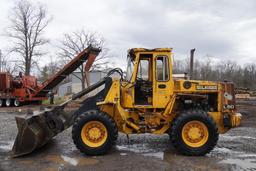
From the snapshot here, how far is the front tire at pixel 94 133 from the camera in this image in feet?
24.1

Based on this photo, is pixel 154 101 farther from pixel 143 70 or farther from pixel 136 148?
pixel 136 148

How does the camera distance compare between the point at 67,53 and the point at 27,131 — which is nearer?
the point at 27,131

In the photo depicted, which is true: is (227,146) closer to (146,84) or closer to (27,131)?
(146,84)

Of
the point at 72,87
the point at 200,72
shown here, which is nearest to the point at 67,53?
the point at 72,87

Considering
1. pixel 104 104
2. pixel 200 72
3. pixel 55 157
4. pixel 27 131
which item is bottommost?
pixel 55 157

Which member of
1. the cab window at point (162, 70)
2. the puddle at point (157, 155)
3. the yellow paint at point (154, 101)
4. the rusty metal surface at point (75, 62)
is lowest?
the puddle at point (157, 155)

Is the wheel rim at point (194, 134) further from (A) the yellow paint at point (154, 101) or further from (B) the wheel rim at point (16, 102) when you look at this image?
(B) the wheel rim at point (16, 102)

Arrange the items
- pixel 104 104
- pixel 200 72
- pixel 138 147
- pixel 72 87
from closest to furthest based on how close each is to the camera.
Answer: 1. pixel 104 104
2. pixel 138 147
3. pixel 72 87
4. pixel 200 72

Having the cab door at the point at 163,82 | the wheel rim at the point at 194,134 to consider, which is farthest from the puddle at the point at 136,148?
the cab door at the point at 163,82

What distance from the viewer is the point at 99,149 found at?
7.36 meters

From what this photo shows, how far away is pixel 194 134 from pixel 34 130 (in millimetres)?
3929

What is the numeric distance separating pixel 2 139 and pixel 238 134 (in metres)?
7.88

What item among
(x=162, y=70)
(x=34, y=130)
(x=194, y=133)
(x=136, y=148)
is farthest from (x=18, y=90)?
(x=194, y=133)

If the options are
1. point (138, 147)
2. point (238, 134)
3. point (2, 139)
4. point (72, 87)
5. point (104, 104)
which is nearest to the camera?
point (104, 104)
